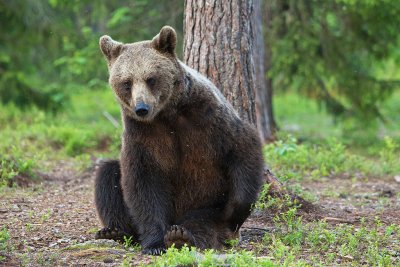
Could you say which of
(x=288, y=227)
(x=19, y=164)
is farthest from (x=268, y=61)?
(x=288, y=227)

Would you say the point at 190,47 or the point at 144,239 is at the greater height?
the point at 190,47

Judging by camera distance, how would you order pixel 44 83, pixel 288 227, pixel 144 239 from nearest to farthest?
1. pixel 144 239
2. pixel 288 227
3. pixel 44 83

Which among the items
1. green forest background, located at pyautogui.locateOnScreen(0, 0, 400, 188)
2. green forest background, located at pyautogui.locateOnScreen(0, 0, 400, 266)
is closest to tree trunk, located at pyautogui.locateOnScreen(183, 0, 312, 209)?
green forest background, located at pyautogui.locateOnScreen(0, 0, 400, 266)

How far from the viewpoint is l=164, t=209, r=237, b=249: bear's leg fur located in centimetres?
565

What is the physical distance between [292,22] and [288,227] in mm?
7191

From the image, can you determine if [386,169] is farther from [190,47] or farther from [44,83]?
[44,83]

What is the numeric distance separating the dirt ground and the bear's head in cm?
120

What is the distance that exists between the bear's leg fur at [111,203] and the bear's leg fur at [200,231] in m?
0.61

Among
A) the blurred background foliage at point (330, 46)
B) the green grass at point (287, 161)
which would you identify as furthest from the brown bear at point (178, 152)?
the blurred background foliage at point (330, 46)

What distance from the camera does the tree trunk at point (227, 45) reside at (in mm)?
7457

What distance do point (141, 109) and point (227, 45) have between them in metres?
2.17

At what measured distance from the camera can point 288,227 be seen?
659 cm

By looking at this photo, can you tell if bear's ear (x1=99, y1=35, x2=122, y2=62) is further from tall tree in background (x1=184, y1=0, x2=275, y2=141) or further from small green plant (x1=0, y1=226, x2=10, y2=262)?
small green plant (x1=0, y1=226, x2=10, y2=262)

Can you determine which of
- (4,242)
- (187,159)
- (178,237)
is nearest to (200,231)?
(178,237)
